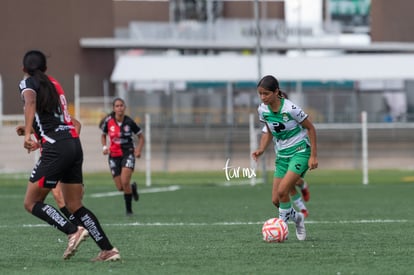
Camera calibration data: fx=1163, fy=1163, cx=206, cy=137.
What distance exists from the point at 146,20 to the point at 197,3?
3.29m

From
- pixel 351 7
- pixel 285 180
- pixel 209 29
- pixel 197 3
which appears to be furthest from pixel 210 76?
pixel 351 7

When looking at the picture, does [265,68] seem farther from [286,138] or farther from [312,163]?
[312,163]

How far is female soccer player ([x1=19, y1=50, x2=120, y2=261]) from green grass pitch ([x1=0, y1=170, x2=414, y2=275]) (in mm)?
375

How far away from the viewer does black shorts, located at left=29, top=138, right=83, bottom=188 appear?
11.4 m

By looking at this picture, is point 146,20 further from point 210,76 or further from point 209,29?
point 210,76

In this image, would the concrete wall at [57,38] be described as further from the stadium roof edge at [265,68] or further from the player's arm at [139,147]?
the player's arm at [139,147]

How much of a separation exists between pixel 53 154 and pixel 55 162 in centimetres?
8

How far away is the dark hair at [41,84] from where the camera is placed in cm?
1132

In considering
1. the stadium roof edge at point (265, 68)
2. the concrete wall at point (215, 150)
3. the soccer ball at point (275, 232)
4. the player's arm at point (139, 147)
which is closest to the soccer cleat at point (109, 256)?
the soccer ball at point (275, 232)

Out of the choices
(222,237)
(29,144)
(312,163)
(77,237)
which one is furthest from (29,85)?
(222,237)

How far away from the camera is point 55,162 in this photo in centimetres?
1138

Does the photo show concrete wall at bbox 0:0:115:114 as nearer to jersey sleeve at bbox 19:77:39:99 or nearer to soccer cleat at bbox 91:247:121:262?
soccer cleat at bbox 91:247:121:262

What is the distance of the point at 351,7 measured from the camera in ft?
316

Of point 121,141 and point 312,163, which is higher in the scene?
point 312,163
